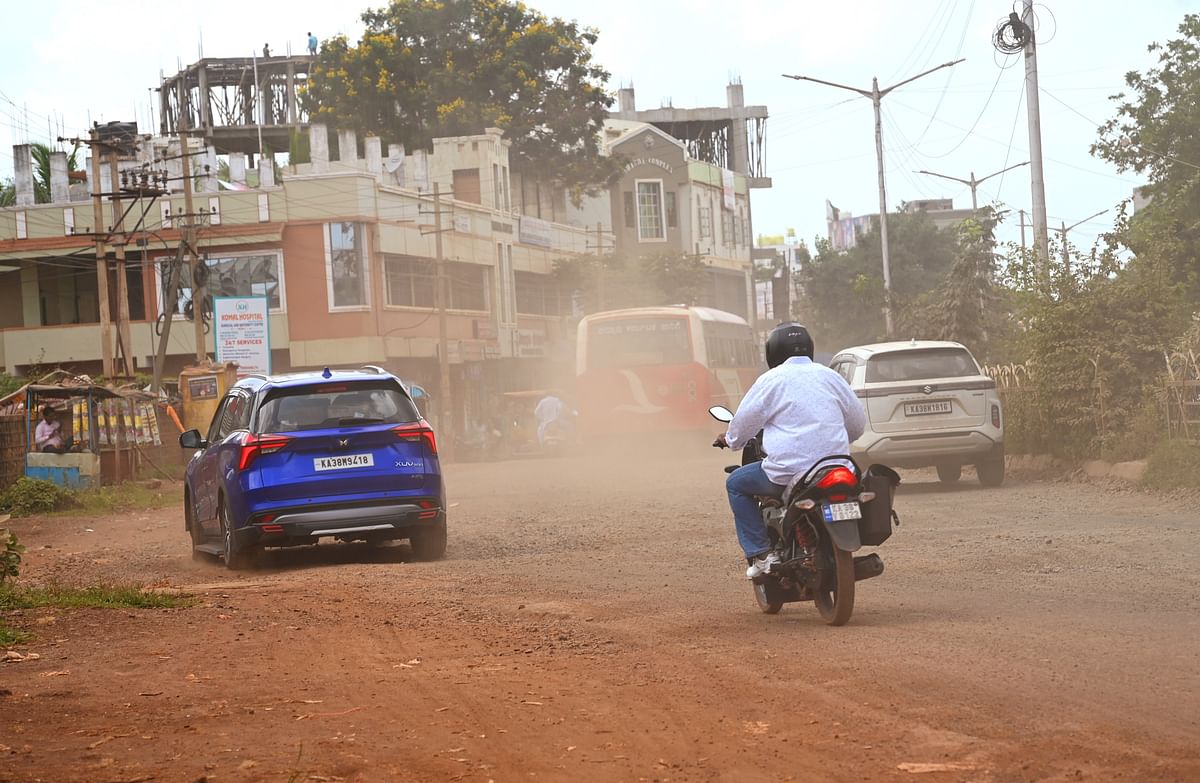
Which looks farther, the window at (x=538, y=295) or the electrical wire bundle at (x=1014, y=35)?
the window at (x=538, y=295)

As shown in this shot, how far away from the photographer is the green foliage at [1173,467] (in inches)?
652

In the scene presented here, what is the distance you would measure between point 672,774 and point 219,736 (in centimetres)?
178

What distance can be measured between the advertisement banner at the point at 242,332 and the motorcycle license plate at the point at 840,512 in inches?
1415

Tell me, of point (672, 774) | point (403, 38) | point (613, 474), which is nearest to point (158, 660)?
point (672, 774)

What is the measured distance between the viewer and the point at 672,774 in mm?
5094

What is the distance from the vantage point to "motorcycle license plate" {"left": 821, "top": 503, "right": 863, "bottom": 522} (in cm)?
814

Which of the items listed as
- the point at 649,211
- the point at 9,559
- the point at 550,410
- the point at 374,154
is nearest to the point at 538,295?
the point at 374,154

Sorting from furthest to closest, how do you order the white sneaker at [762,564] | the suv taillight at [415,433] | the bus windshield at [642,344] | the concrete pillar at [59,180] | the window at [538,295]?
the window at [538,295], the concrete pillar at [59,180], the bus windshield at [642,344], the suv taillight at [415,433], the white sneaker at [762,564]

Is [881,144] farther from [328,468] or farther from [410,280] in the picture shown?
[328,468]

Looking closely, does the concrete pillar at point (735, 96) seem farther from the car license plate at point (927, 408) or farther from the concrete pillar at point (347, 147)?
the car license plate at point (927, 408)

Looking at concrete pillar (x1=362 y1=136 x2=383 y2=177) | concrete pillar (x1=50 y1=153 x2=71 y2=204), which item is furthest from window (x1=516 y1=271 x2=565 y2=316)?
concrete pillar (x1=50 y1=153 x2=71 y2=204)

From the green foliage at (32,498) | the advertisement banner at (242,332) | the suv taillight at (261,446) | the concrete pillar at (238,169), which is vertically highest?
the concrete pillar at (238,169)

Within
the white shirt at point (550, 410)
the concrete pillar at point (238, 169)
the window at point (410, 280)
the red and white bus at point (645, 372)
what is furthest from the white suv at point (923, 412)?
the concrete pillar at point (238, 169)

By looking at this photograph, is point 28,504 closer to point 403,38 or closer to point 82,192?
point 82,192
